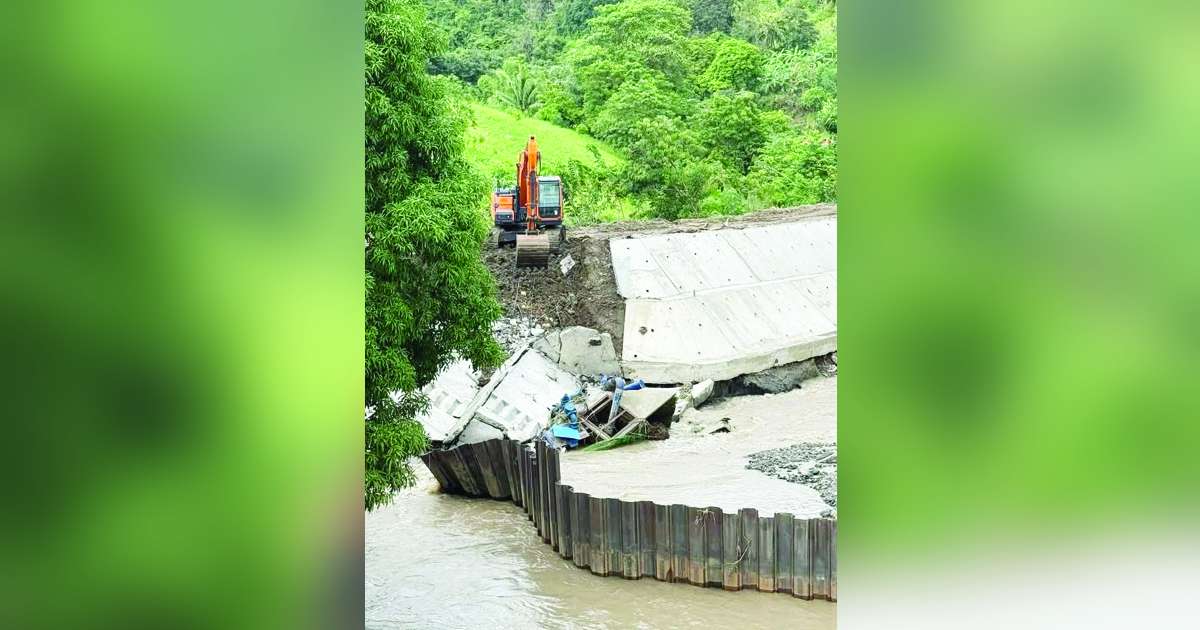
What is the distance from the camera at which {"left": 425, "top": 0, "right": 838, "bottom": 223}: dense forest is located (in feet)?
93.2

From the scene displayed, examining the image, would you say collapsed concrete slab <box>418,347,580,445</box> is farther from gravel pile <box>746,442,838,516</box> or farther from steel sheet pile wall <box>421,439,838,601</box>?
steel sheet pile wall <box>421,439,838,601</box>

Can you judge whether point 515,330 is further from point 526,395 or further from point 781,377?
point 781,377

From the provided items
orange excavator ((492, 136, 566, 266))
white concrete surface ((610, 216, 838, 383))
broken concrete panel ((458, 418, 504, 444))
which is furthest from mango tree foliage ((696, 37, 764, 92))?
broken concrete panel ((458, 418, 504, 444))

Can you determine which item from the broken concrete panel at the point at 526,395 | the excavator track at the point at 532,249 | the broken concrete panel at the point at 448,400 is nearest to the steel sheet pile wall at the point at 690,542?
the broken concrete panel at the point at 526,395

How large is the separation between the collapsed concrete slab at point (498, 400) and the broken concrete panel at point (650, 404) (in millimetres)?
1324

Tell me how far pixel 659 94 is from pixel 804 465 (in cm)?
1749

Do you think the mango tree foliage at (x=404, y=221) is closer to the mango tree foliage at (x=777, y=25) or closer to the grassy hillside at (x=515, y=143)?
the grassy hillside at (x=515, y=143)

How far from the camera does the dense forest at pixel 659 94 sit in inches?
1119

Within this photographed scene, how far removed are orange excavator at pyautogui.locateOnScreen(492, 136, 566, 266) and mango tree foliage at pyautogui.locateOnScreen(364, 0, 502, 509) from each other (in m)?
11.5
